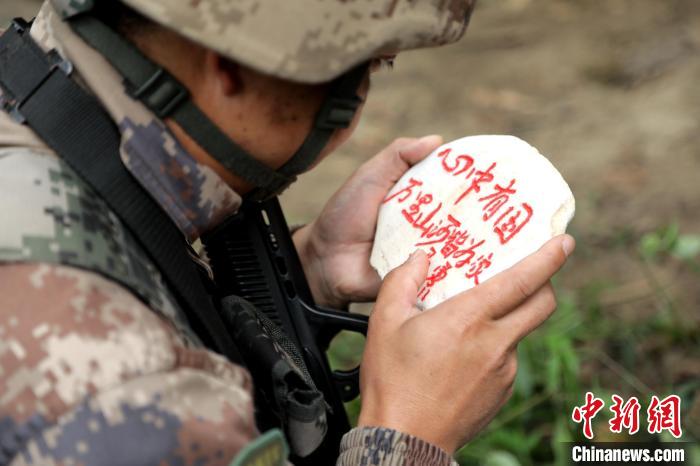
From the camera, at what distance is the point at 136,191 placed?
125 cm

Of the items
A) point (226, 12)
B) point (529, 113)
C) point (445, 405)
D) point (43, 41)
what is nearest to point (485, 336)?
point (445, 405)

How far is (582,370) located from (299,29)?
77.4 inches

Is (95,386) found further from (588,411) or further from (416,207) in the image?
(588,411)

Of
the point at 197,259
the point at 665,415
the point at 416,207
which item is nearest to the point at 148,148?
the point at 197,259

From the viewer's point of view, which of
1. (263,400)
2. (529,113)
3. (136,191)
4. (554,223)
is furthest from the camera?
(529,113)

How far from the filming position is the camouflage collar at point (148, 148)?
1.25 meters

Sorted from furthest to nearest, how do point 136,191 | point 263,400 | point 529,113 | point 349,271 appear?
point 529,113 → point 349,271 → point 263,400 → point 136,191

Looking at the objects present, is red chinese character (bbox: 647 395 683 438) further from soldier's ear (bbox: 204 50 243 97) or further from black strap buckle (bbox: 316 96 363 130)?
soldier's ear (bbox: 204 50 243 97)

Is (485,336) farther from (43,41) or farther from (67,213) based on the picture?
(43,41)

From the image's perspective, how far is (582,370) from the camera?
2.85 m

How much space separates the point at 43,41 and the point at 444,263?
762 mm

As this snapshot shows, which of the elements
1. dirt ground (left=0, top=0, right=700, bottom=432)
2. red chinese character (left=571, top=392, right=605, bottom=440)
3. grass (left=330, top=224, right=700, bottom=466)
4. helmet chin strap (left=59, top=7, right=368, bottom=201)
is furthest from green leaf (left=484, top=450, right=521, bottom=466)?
helmet chin strap (left=59, top=7, right=368, bottom=201)

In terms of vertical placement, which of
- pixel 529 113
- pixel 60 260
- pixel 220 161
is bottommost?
pixel 529 113

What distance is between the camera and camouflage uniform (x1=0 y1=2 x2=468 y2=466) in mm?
1002
